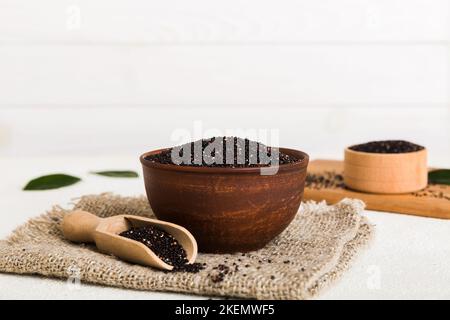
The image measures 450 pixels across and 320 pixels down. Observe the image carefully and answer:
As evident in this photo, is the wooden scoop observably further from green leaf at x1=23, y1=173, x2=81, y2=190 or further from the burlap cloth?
green leaf at x1=23, y1=173, x2=81, y2=190

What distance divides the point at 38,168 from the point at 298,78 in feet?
2.90

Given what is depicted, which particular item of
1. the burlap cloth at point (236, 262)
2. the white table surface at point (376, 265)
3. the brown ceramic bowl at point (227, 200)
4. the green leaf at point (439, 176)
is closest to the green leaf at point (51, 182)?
the white table surface at point (376, 265)

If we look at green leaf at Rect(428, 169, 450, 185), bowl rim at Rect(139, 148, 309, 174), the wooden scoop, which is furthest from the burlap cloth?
green leaf at Rect(428, 169, 450, 185)

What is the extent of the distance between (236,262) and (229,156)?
141 millimetres

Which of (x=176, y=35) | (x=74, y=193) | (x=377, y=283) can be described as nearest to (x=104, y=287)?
(x=377, y=283)

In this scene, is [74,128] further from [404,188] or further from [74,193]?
[404,188]

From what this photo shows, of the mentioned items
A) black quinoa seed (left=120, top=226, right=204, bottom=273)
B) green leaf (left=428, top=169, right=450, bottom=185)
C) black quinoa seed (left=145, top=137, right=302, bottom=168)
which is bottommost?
green leaf (left=428, top=169, right=450, bottom=185)

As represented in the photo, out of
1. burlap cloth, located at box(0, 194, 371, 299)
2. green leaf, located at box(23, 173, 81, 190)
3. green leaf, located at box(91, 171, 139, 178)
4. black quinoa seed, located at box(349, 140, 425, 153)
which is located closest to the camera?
burlap cloth, located at box(0, 194, 371, 299)

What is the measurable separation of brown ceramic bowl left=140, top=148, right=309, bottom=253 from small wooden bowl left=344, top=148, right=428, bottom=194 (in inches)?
15.7

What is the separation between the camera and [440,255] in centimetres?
87

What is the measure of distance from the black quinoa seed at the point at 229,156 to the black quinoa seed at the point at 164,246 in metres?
0.10

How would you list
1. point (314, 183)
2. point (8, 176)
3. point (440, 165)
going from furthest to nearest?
point (440, 165) < point (8, 176) < point (314, 183)

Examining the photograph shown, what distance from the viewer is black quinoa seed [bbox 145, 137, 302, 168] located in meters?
0.84

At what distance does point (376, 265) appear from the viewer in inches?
32.6
